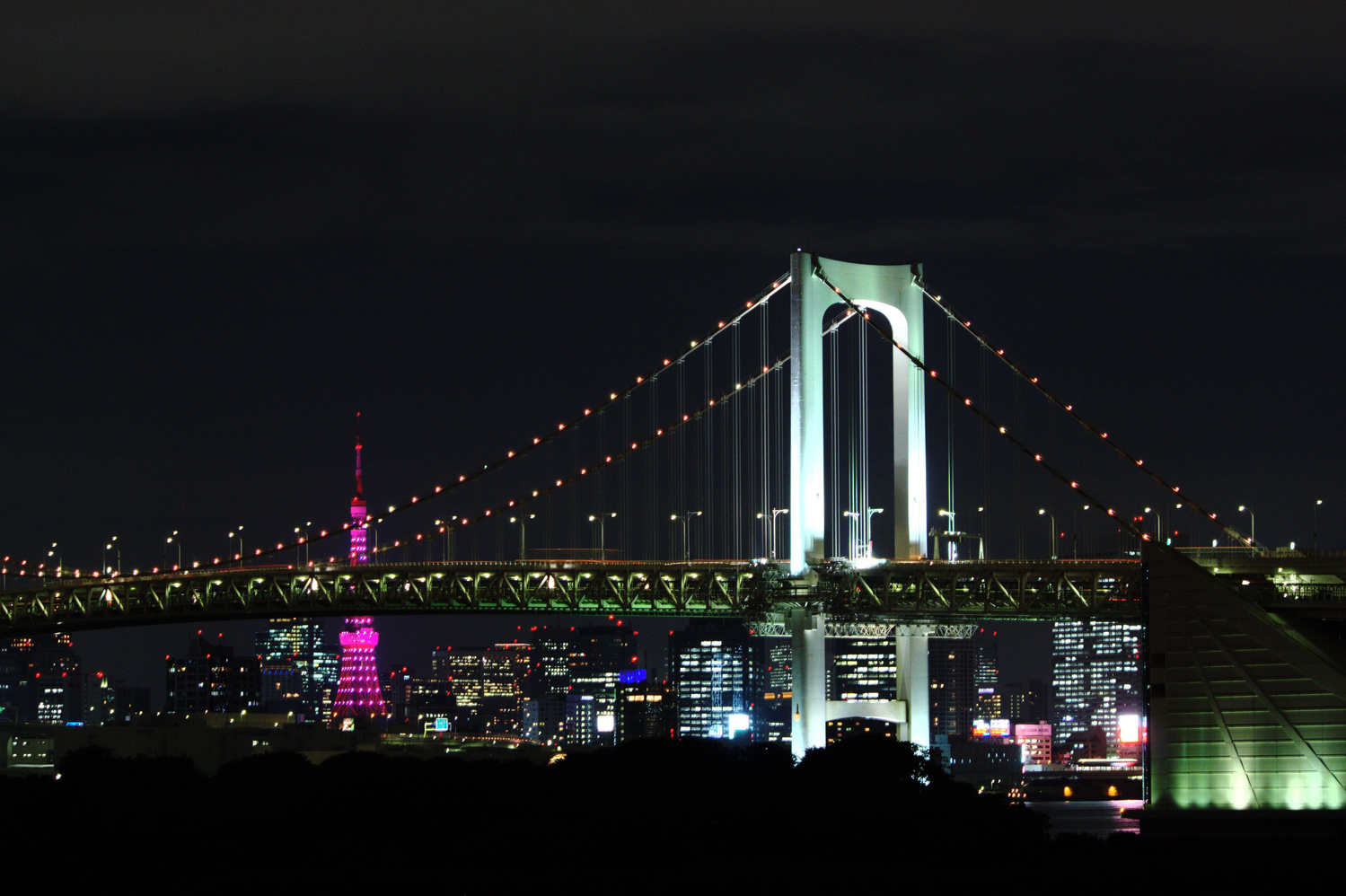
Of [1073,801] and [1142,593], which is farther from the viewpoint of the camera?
[1073,801]

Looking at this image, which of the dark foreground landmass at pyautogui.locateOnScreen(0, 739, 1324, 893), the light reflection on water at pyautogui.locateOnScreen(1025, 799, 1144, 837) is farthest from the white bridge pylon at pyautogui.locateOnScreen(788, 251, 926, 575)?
the light reflection on water at pyautogui.locateOnScreen(1025, 799, 1144, 837)

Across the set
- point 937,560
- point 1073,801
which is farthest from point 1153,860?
point 1073,801

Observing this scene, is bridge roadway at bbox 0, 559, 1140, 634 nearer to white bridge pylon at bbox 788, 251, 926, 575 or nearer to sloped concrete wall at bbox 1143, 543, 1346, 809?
white bridge pylon at bbox 788, 251, 926, 575

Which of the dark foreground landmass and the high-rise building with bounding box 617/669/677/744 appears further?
the high-rise building with bounding box 617/669/677/744

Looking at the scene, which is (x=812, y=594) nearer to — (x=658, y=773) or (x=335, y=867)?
(x=658, y=773)

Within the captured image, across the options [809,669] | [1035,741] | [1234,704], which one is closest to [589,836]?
[1234,704]

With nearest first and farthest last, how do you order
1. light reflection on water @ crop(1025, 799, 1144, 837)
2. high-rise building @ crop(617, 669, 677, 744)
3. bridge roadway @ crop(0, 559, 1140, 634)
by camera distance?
bridge roadway @ crop(0, 559, 1140, 634), light reflection on water @ crop(1025, 799, 1144, 837), high-rise building @ crop(617, 669, 677, 744)

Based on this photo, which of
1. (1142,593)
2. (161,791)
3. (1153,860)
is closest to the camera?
(1153,860)
